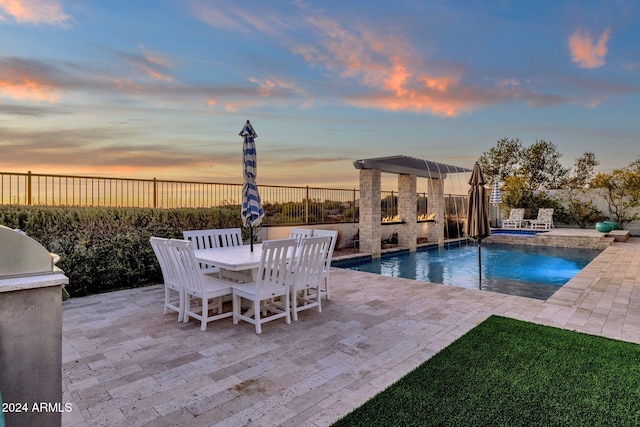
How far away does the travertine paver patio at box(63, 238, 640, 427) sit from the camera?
249 centimetres

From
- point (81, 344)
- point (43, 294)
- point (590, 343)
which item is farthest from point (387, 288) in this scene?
point (43, 294)

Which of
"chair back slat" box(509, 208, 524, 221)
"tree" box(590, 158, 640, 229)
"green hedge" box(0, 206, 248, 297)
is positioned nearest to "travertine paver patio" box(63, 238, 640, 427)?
"green hedge" box(0, 206, 248, 297)

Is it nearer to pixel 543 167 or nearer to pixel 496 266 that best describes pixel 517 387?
pixel 496 266

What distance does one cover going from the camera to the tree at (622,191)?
16.3 meters

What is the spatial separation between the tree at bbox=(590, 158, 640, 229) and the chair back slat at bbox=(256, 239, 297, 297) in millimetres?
19201

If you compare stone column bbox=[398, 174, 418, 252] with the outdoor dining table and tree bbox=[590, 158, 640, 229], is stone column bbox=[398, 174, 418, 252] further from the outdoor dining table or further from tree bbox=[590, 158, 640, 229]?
tree bbox=[590, 158, 640, 229]

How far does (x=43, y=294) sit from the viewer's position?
1.38m

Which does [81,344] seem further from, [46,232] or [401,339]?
[401,339]

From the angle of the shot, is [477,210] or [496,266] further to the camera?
[496,266]

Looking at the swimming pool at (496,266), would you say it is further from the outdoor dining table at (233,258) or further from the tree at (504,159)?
the tree at (504,159)

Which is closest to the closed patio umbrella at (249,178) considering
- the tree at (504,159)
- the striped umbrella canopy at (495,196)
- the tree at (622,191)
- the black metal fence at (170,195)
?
the black metal fence at (170,195)

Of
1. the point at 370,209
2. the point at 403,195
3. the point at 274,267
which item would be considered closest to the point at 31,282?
the point at 274,267

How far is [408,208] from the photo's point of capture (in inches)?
502

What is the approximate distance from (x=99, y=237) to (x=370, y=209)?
730 centimetres
